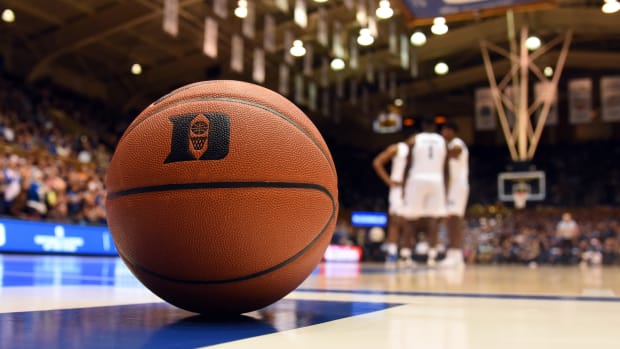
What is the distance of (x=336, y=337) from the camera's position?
1.75 m

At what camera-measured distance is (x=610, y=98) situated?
21406 millimetres

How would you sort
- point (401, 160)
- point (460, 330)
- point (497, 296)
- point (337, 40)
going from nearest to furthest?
1. point (460, 330)
2. point (497, 296)
3. point (401, 160)
4. point (337, 40)

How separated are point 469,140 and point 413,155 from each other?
873 inches

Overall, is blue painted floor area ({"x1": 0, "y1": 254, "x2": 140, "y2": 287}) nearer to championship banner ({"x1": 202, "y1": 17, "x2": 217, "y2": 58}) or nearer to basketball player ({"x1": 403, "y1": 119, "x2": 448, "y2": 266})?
basketball player ({"x1": 403, "y1": 119, "x2": 448, "y2": 266})

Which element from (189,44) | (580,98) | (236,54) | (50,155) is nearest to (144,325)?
(236,54)

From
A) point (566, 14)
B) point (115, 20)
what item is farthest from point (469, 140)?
point (115, 20)

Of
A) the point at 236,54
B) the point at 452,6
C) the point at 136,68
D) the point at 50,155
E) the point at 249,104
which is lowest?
the point at 249,104

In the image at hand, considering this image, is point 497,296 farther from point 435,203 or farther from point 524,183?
point 524,183

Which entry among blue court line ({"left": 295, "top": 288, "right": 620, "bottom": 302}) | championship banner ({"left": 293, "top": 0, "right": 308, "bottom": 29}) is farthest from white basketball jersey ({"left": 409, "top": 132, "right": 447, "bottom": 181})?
championship banner ({"left": 293, "top": 0, "right": 308, "bottom": 29})

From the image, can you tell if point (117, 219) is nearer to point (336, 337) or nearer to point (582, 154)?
point (336, 337)

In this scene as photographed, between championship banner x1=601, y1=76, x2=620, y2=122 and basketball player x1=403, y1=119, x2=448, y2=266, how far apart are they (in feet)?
48.3

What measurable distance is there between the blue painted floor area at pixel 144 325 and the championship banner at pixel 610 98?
2098 centimetres

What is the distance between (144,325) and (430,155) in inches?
283

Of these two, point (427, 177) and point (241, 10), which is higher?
point (241, 10)
